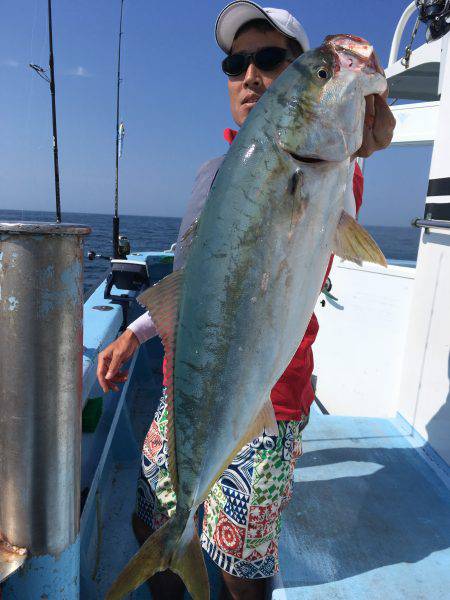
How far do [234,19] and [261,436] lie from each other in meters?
1.65

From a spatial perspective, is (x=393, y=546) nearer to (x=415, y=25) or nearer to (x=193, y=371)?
(x=193, y=371)

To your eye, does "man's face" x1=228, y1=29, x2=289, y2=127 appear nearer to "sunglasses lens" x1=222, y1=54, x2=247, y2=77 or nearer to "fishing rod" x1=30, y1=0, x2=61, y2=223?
"sunglasses lens" x1=222, y1=54, x2=247, y2=77

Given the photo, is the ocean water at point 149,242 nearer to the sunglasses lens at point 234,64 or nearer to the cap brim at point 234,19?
the sunglasses lens at point 234,64

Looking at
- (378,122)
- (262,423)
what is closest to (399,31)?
(378,122)

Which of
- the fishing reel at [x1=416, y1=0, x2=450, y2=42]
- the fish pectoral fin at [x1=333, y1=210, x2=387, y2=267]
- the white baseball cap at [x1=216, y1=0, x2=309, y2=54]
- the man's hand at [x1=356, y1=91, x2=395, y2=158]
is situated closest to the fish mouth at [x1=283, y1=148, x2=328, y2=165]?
the fish pectoral fin at [x1=333, y1=210, x2=387, y2=267]

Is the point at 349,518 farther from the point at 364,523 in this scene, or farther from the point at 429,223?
the point at 429,223

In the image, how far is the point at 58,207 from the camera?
175 inches

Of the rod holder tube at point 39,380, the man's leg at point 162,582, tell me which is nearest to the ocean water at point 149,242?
the rod holder tube at point 39,380

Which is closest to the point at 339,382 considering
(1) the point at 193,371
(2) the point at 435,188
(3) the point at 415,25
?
(2) the point at 435,188

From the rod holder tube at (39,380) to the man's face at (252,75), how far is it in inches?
34.0

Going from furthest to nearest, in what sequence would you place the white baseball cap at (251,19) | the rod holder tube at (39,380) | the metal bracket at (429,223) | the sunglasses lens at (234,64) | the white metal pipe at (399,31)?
1. the white metal pipe at (399,31)
2. the metal bracket at (429,223)
3. the sunglasses lens at (234,64)
4. the white baseball cap at (251,19)
5. the rod holder tube at (39,380)

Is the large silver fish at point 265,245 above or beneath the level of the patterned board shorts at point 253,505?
above

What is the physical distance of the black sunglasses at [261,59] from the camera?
171cm

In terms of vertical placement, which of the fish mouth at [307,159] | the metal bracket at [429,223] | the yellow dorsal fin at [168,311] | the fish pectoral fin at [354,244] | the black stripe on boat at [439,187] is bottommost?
the yellow dorsal fin at [168,311]
